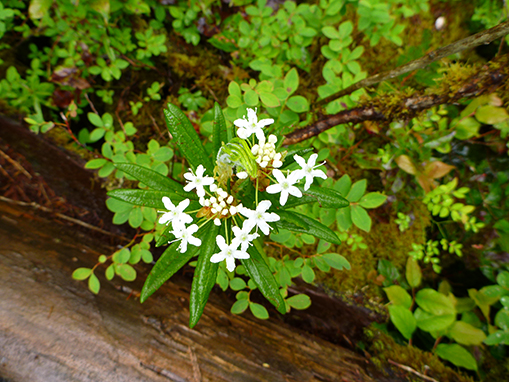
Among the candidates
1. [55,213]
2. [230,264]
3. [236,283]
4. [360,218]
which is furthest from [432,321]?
[55,213]

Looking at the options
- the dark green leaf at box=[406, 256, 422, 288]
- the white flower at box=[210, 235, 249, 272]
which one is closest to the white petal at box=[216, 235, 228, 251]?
the white flower at box=[210, 235, 249, 272]

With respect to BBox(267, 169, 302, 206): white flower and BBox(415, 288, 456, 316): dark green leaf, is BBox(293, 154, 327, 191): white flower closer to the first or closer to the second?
BBox(267, 169, 302, 206): white flower

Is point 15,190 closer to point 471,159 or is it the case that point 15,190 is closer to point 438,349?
point 438,349

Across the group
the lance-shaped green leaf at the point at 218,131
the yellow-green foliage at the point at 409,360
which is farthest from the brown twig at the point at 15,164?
the yellow-green foliage at the point at 409,360

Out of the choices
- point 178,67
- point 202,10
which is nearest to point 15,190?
point 178,67

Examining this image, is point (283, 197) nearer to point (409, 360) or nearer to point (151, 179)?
point (151, 179)

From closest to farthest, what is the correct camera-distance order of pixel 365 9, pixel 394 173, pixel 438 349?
pixel 365 9
pixel 438 349
pixel 394 173

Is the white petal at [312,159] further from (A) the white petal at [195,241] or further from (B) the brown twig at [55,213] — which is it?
(B) the brown twig at [55,213]
